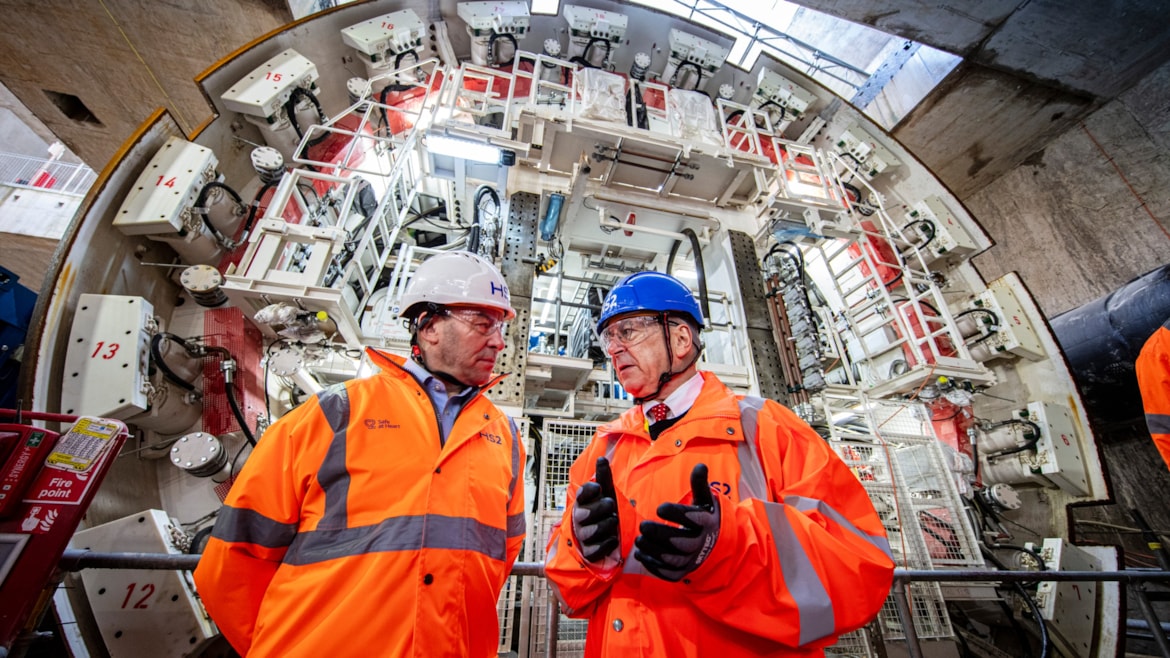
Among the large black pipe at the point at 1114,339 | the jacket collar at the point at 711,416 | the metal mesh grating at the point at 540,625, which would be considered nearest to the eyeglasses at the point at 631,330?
the jacket collar at the point at 711,416

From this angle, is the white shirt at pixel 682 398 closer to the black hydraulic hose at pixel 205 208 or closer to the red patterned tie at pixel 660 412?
the red patterned tie at pixel 660 412

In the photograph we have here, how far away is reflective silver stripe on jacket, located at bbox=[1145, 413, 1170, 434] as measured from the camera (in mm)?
2990

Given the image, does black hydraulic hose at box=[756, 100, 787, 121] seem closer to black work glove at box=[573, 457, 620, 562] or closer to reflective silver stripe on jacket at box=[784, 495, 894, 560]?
→ reflective silver stripe on jacket at box=[784, 495, 894, 560]

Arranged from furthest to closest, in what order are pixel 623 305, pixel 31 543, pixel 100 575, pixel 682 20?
pixel 682 20 → pixel 100 575 → pixel 623 305 → pixel 31 543

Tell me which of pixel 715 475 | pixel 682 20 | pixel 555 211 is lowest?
pixel 715 475

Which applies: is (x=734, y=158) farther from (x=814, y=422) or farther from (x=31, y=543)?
(x=31, y=543)

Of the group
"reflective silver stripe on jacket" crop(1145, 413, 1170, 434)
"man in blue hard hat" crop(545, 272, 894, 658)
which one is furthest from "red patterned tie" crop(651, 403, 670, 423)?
"reflective silver stripe on jacket" crop(1145, 413, 1170, 434)

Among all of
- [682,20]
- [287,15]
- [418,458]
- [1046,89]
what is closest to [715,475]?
[418,458]

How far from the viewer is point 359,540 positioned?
129cm

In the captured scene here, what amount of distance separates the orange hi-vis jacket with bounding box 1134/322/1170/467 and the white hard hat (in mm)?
4727

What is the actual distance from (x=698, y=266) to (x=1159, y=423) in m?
3.97

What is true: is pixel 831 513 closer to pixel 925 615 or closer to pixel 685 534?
pixel 685 534

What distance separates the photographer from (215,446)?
304 centimetres

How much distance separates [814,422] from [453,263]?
4264 millimetres
